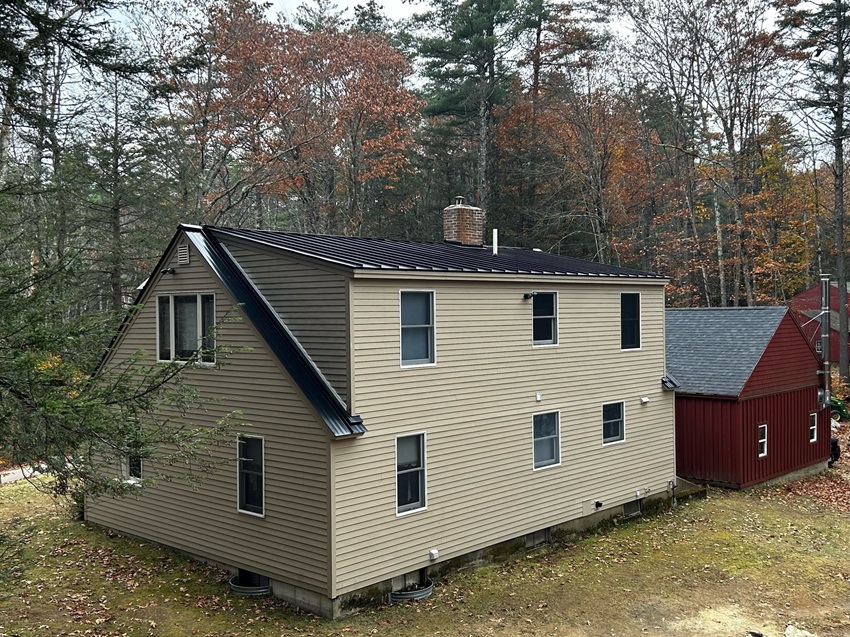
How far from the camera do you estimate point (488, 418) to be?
580 inches

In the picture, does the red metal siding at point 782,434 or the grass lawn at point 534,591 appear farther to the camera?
the red metal siding at point 782,434

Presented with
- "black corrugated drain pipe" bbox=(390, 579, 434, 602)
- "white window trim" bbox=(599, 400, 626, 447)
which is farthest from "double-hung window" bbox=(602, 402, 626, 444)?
"black corrugated drain pipe" bbox=(390, 579, 434, 602)

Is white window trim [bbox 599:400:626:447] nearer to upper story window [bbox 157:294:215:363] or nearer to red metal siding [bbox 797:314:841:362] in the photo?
upper story window [bbox 157:294:215:363]

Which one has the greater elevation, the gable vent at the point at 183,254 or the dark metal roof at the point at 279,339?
the gable vent at the point at 183,254

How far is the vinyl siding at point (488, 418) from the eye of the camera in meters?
12.4

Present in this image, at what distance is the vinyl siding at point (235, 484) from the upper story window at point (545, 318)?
19.6 feet

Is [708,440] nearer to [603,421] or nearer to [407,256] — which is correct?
[603,421]

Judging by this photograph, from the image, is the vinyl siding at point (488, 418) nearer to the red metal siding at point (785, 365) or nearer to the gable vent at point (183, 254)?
the red metal siding at point (785, 365)

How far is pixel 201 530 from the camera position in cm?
1395

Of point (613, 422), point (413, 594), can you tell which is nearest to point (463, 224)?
point (613, 422)

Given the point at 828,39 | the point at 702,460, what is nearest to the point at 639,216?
the point at 828,39

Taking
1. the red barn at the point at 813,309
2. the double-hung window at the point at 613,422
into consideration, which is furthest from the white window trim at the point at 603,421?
the red barn at the point at 813,309

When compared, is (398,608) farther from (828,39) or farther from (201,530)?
(828,39)

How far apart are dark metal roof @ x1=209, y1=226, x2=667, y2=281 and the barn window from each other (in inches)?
259
